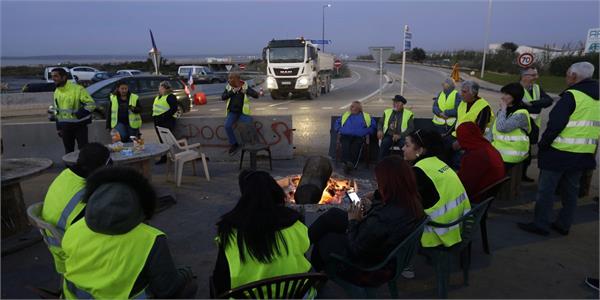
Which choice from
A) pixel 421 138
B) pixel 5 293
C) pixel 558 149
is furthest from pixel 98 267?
pixel 558 149

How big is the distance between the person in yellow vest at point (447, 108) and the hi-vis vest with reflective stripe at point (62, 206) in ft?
20.1

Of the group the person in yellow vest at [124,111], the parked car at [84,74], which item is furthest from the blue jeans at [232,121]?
the parked car at [84,74]

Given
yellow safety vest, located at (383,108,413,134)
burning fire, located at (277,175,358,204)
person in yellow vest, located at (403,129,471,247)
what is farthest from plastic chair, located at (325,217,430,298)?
yellow safety vest, located at (383,108,413,134)

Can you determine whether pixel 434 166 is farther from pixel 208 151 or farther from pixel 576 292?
pixel 208 151

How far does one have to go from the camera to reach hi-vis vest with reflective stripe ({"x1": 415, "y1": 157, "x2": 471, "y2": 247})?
3.43 metres

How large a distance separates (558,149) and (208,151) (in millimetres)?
6607

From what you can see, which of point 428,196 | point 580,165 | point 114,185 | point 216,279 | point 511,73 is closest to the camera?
point 114,185

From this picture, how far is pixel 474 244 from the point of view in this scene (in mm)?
4844

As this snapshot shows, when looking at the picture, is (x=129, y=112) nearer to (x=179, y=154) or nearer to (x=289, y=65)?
(x=179, y=154)

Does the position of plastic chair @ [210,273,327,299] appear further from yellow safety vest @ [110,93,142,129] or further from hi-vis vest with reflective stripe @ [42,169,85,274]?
yellow safety vest @ [110,93,142,129]

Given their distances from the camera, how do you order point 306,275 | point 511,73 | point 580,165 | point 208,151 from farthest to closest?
point 511,73
point 208,151
point 580,165
point 306,275

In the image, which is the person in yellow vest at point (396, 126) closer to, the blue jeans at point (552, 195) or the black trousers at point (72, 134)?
the blue jeans at point (552, 195)

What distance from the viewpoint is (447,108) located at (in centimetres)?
754

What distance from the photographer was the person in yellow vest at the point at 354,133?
8.01 metres
